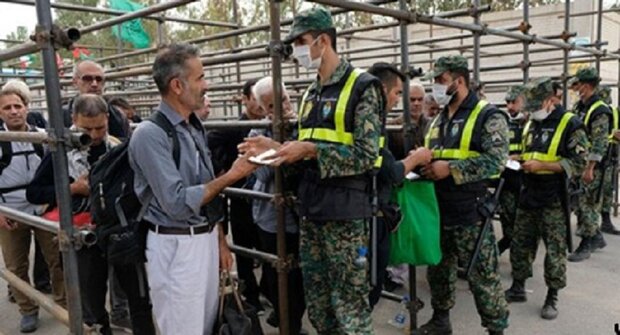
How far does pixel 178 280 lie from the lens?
2.07 m

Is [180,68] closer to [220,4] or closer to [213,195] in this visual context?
[213,195]

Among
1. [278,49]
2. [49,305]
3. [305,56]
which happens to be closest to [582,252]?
[305,56]

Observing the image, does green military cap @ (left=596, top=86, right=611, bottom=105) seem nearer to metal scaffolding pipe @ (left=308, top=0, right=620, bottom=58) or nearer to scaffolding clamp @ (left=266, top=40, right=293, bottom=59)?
metal scaffolding pipe @ (left=308, top=0, right=620, bottom=58)

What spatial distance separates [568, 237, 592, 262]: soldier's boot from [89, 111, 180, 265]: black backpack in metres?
4.32

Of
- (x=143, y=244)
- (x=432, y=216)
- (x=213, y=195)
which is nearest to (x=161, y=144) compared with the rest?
(x=213, y=195)

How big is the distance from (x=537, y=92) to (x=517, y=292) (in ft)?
5.09

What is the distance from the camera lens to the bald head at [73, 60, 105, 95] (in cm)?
350

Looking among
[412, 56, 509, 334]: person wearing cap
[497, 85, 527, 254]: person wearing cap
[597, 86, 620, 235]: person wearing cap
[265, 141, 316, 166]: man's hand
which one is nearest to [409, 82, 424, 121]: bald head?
[412, 56, 509, 334]: person wearing cap

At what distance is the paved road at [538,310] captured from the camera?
3.38 meters

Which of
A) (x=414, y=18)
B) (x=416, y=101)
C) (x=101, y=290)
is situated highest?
(x=414, y=18)

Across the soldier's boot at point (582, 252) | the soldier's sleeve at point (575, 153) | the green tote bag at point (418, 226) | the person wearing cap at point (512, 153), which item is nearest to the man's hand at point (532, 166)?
the soldier's sleeve at point (575, 153)

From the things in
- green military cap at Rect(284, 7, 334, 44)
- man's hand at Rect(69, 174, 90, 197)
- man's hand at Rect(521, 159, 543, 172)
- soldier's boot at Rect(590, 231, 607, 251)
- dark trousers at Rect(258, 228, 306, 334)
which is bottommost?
soldier's boot at Rect(590, 231, 607, 251)

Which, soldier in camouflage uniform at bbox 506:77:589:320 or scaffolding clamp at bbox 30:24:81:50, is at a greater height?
scaffolding clamp at bbox 30:24:81:50

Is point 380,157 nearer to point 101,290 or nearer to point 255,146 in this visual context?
point 255,146
